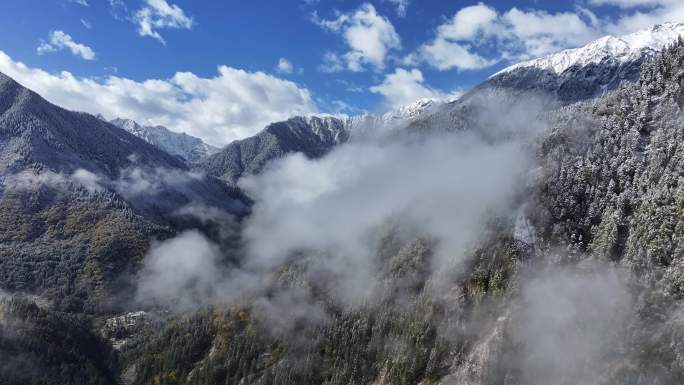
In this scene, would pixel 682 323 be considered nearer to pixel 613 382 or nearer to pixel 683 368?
pixel 683 368

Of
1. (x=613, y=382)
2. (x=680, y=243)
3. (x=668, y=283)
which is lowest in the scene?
(x=613, y=382)

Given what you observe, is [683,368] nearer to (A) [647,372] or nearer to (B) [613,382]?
(A) [647,372]

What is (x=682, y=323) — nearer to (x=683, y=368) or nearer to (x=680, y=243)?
(x=683, y=368)

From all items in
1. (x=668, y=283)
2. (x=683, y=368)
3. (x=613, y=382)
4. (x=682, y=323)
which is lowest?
(x=613, y=382)

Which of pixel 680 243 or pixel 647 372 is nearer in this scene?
pixel 647 372

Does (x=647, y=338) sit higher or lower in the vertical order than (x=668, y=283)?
lower

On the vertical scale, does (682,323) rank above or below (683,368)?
above

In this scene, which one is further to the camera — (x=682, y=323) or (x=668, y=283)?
(x=668, y=283)

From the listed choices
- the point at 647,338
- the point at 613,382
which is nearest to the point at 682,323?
the point at 647,338

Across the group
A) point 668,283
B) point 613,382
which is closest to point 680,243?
point 668,283
